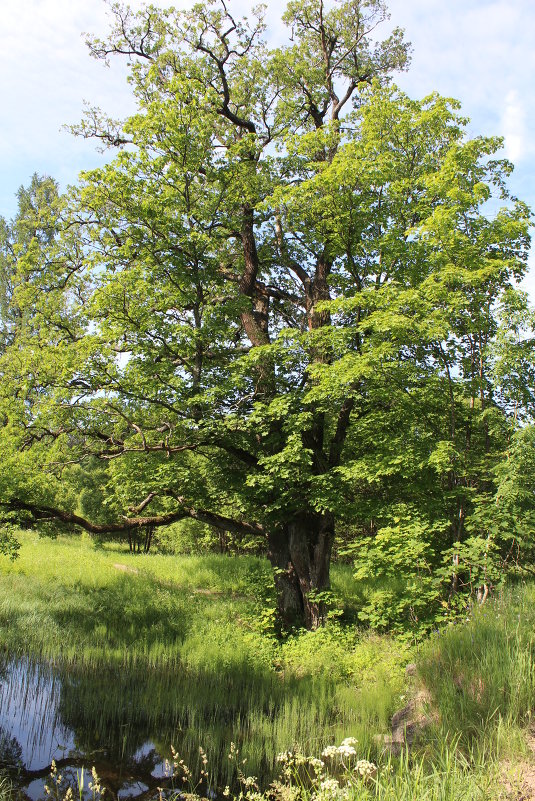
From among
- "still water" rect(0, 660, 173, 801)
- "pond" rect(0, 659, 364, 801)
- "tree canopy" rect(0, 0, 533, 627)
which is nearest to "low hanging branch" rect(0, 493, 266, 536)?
"tree canopy" rect(0, 0, 533, 627)

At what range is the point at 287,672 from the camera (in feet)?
30.9

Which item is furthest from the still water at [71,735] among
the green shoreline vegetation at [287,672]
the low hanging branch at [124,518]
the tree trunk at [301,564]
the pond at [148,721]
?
the tree trunk at [301,564]

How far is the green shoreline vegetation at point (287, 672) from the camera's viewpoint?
4387mm

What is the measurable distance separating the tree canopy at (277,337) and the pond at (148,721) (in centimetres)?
285

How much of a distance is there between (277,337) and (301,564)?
5.13m

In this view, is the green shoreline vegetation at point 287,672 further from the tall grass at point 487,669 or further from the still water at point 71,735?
the still water at point 71,735

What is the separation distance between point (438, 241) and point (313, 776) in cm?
803

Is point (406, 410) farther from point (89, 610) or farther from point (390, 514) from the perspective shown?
point (89, 610)

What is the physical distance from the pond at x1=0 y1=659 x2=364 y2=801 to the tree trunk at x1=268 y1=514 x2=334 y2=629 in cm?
281

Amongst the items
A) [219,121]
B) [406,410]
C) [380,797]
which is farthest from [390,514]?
[219,121]

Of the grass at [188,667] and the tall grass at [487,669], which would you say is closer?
the tall grass at [487,669]

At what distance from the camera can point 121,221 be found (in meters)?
11.3

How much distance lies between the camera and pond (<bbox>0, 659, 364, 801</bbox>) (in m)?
6.01

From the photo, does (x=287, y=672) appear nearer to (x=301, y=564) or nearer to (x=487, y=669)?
(x=301, y=564)
